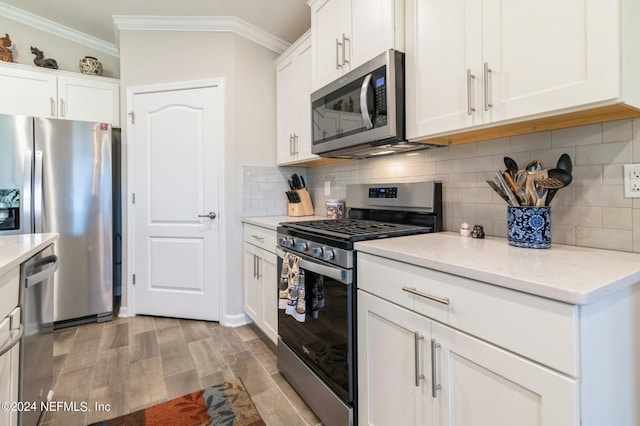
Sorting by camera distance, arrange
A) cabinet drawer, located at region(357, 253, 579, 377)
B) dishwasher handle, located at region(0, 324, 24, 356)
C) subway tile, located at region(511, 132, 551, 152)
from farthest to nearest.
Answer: subway tile, located at region(511, 132, 551, 152) < dishwasher handle, located at region(0, 324, 24, 356) < cabinet drawer, located at region(357, 253, 579, 377)

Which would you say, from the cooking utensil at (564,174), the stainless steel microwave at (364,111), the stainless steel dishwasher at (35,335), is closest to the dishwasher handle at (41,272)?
the stainless steel dishwasher at (35,335)

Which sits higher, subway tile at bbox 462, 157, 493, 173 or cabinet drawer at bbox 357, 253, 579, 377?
subway tile at bbox 462, 157, 493, 173

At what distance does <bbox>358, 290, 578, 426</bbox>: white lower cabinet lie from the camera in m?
0.74

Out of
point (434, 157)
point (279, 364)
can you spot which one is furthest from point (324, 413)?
point (434, 157)

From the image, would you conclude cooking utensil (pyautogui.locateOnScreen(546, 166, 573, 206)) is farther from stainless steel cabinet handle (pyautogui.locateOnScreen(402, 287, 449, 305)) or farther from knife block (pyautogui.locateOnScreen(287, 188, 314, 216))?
knife block (pyautogui.locateOnScreen(287, 188, 314, 216))

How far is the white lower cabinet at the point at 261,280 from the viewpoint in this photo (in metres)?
2.08

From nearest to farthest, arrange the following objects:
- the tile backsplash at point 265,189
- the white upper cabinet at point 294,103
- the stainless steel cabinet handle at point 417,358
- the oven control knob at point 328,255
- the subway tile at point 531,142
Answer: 1. the stainless steel cabinet handle at point 417,358
2. the subway tile at point 531,142
3. the oven control knob at point 328,255
4. the white upper cabinet at point 294,103
5. the tile backsplash at point 265,189

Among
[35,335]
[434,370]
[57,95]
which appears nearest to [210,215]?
[35,335]

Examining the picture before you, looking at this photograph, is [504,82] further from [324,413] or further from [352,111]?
[324,413]

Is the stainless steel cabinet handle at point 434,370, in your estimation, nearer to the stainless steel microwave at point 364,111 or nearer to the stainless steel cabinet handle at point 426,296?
the stainless steel cabinet handle at point 426,296

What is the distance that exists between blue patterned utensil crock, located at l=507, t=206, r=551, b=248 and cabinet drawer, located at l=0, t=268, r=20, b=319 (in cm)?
177

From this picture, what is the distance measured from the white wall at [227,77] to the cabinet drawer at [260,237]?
0.53ft

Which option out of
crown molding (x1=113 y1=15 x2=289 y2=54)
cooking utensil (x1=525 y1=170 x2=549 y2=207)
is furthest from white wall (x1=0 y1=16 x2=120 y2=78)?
cooking utensil (x1=525 y1=170 x2=549 y2=207)

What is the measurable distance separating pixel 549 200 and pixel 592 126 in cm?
31
